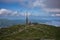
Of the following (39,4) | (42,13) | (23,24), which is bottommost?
(23,24)

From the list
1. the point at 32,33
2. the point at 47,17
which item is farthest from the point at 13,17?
the point at 47,17

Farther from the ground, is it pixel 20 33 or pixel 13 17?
pixel 13 17

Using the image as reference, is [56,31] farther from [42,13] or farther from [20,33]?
[20,33]

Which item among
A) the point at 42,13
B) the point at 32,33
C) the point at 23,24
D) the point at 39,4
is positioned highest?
the point at 39,4

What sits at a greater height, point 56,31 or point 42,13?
point 42,13

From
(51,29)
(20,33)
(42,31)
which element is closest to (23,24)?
(20,33)

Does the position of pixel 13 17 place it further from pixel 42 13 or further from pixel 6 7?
pixel 42 13
